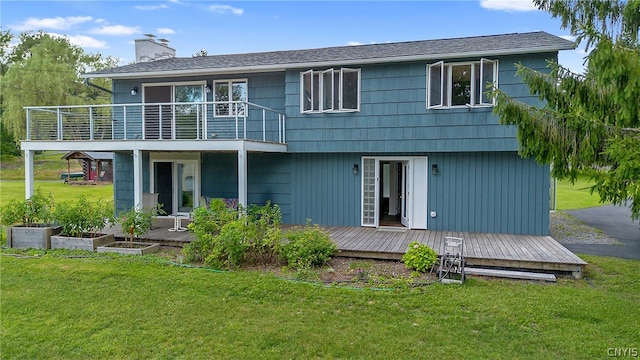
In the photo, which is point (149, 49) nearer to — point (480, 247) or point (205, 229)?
point (205, 229)

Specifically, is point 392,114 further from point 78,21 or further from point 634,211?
point 78,21

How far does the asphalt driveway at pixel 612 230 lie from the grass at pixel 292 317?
2187 millimetres

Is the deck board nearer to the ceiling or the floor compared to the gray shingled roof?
nearer to the floor

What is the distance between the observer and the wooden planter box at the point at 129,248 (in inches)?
330

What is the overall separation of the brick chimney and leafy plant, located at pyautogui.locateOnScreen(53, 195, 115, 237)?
283 inches

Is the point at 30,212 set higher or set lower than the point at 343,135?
lower

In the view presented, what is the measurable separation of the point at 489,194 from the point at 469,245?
2.17m

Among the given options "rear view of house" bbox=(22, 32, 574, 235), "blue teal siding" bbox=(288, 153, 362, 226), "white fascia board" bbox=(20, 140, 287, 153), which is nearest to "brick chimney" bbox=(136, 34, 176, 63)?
"rear view of house" bbox=(22, 32, 574, 235)

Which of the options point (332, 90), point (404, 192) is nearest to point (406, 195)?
point (404, 192)

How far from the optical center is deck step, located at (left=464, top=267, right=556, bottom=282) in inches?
264

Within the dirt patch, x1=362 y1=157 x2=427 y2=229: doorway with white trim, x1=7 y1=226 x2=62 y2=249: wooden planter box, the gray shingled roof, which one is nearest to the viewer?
x1=7 y1=226 x2=62 y2=249: wooden planter box

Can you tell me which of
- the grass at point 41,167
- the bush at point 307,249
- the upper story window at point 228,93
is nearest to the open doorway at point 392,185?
the upper story window at point 228,93

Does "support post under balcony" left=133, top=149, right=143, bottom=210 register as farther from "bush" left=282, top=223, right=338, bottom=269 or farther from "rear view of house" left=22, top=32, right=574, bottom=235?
"bush" left=282, top=223, right=338, bottom=269

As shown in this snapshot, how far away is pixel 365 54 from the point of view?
36.0 ft
